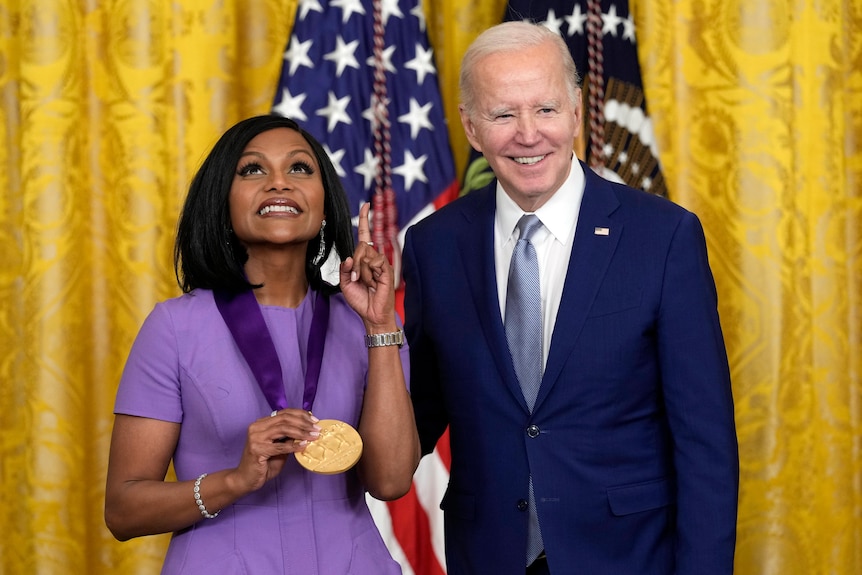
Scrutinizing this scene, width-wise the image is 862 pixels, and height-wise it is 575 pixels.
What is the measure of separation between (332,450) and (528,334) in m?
0.50

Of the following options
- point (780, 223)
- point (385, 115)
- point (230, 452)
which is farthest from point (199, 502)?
point (780, 223)

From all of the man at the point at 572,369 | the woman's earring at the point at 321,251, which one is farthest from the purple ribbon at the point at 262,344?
the man at the point at 572,369

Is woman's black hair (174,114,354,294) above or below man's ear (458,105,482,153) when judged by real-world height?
below

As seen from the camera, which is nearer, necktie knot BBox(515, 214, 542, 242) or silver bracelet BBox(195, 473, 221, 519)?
silver bracelet BBox(195, 473, 221, 519)

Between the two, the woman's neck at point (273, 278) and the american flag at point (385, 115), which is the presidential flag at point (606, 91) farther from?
the woman's neck at point (273, 278)

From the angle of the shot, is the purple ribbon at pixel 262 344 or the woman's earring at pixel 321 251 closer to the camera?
the purple ribbon at pixel 262 344

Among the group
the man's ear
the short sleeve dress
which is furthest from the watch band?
the man's ear

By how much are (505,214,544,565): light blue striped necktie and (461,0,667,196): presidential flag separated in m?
1.35

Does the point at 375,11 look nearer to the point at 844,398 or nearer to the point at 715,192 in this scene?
the point at 715,192

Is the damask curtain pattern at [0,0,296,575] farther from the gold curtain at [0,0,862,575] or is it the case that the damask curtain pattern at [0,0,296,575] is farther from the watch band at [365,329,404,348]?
the watch band at [365,329,404,348]

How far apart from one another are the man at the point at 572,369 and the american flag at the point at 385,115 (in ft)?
4.13

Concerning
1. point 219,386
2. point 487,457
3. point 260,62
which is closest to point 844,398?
point 487,457

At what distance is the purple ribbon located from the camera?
1806 millimetres

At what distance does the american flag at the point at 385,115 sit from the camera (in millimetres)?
3396
